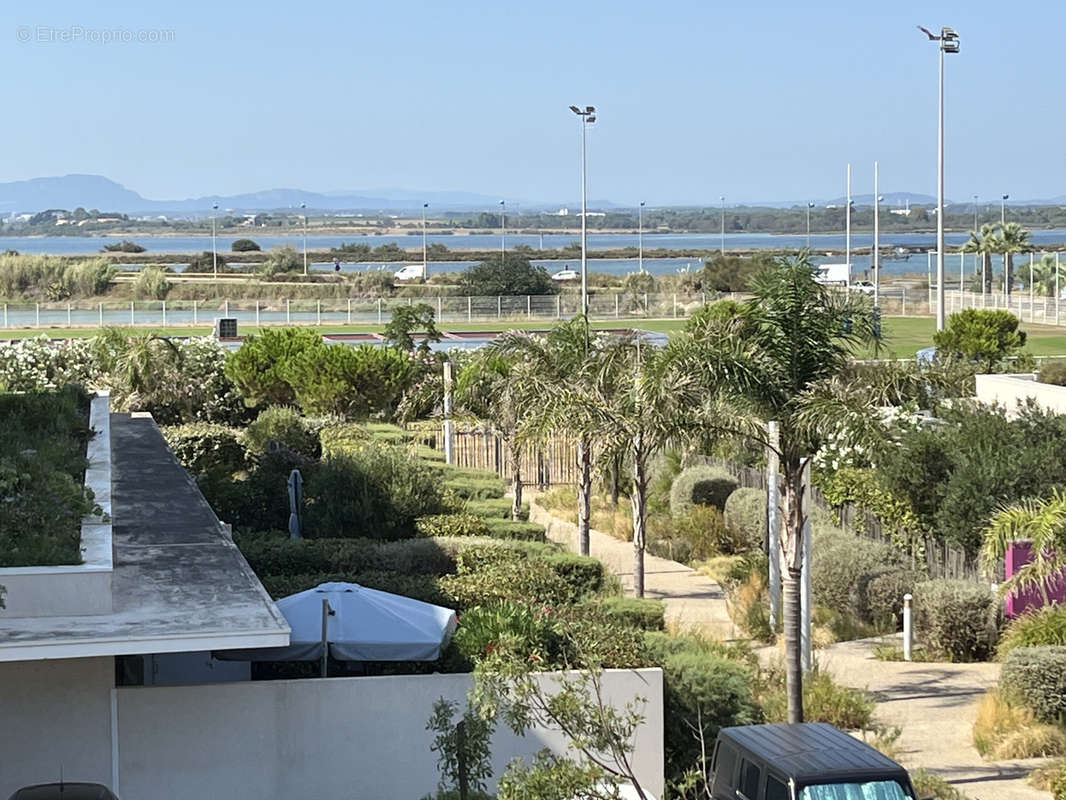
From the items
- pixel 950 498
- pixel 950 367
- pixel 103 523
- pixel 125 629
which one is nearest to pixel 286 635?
pixel 125 629

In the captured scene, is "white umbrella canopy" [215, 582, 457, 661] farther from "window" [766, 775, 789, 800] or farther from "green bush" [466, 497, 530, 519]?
"green bush" [466, 497, 530, 519]

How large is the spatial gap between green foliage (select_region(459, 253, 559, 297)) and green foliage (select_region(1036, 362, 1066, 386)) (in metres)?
61.0

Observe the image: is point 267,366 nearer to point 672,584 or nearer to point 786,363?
point 672,584

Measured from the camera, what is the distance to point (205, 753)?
1178cm

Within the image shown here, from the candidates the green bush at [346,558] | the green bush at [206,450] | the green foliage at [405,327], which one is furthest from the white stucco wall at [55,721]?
the green foliage at [405,327]

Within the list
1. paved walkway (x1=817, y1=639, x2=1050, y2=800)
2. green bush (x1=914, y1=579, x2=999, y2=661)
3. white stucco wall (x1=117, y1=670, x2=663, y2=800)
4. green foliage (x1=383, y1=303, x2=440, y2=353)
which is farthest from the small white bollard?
green foliage (x1=383, y1=303, x2=440, y2=353)

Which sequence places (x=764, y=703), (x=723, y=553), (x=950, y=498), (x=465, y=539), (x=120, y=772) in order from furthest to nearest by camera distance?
(x=723, y=553), (x=950, y=498), (x=465, y=539), (x=764, y=703), (x=120, y=772)

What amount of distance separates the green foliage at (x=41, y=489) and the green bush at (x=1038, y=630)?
34.5 feet

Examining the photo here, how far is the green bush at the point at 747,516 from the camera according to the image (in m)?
25.5

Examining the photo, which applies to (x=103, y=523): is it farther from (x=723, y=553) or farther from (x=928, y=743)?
(x=723, y=553)

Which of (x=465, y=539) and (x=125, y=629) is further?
(x=465, y=539)

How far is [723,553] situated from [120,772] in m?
16.6

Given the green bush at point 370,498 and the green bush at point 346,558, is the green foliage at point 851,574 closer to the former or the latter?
the green bush at point 370,498

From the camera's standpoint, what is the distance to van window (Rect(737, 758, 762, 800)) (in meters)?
10.2
